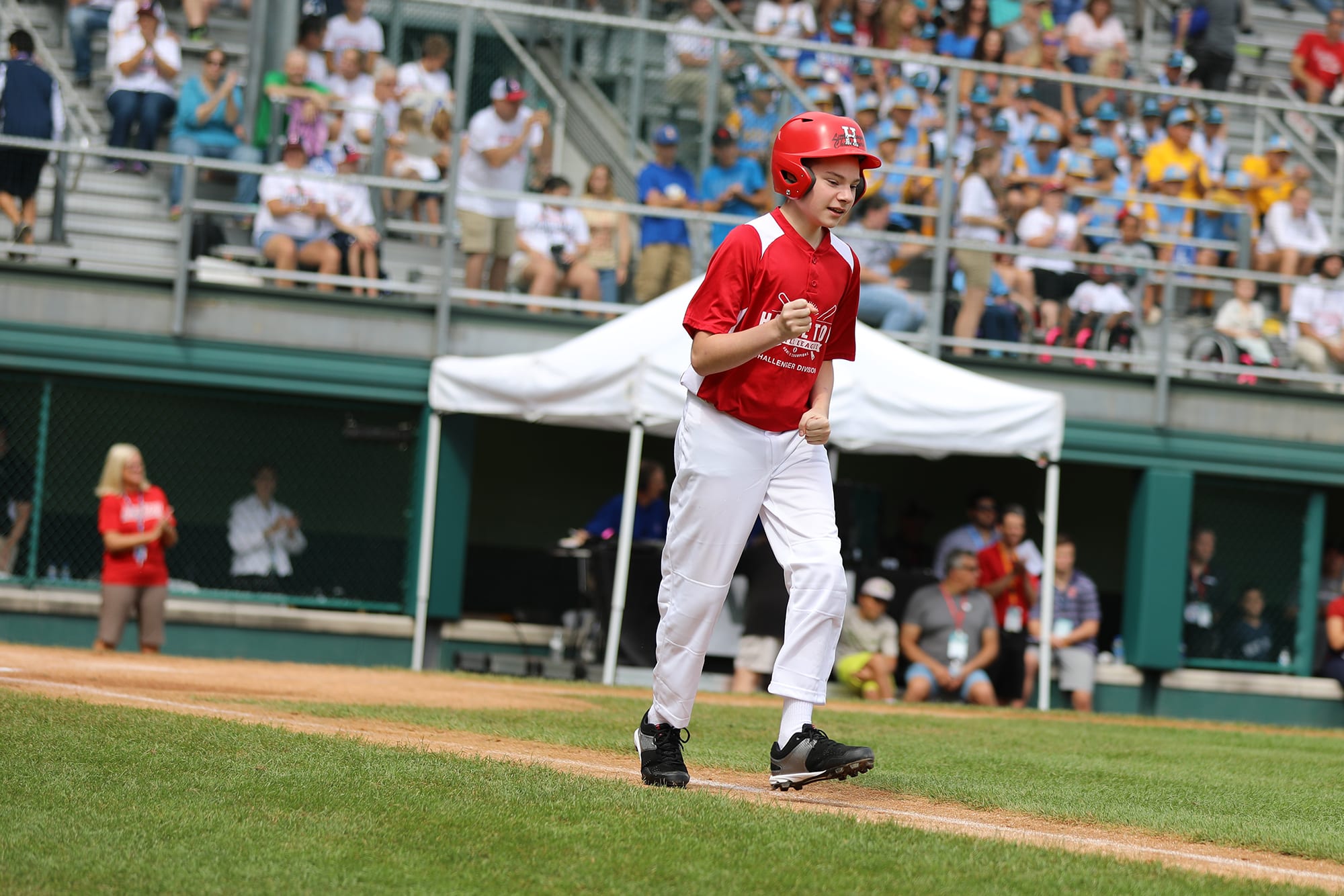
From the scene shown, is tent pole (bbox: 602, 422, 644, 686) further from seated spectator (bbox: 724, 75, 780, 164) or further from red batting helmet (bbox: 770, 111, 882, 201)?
red batting helmet (bbox: 770, 111, 882, 201)

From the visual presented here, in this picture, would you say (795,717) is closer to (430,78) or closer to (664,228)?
(664,228)

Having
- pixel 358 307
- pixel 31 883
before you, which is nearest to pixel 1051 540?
pixel 358 307

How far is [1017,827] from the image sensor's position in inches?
213

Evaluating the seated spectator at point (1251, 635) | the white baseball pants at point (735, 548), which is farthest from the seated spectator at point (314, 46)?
the white baseball pants at point (735, 548)

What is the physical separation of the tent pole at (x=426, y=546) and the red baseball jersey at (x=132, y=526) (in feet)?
6.38

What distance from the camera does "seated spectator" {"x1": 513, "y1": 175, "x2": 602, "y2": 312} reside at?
1401cm

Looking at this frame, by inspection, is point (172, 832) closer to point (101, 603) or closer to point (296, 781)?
point (296, 781)

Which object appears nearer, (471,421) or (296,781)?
(296,781)

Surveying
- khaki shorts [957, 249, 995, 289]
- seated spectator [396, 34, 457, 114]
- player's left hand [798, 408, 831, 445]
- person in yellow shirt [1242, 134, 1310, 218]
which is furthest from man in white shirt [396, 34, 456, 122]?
player's left hand [798, 408, 831, 445]

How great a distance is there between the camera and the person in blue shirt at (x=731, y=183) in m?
14.5

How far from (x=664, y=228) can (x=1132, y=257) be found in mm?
4561

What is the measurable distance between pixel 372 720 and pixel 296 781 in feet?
7.30

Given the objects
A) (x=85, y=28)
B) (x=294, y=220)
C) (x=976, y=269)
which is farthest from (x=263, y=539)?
(x=976, y=269)

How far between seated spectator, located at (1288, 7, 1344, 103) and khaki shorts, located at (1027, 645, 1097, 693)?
32.2 feet
